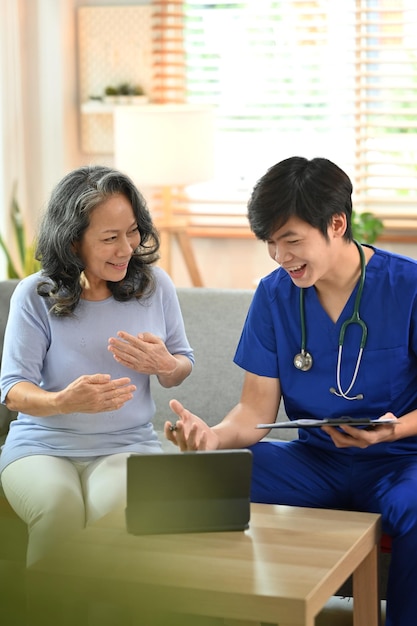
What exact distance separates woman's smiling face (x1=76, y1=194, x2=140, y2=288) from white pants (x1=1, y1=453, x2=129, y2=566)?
1.40ft

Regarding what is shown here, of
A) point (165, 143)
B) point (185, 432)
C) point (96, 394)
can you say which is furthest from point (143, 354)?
point (165, 143)

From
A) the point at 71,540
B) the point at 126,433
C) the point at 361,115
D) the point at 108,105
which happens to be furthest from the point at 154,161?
the point at 71,540

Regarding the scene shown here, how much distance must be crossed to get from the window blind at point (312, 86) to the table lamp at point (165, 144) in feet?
2.08

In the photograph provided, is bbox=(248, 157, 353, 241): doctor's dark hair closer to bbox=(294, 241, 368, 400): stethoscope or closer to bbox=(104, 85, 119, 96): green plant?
bbox=(294, 241, 368, 400): stethoscope

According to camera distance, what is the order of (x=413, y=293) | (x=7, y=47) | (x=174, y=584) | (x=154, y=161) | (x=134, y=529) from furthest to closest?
(x=7, y=47), (x=154, y=161), (x=413, y=293), (x=134, y=529), (x=174, y=584)

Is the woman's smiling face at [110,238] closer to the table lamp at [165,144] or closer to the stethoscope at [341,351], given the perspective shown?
the stethoscope at [341,351]

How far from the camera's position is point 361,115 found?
4.38m

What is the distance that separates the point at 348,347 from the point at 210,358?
2.57ft

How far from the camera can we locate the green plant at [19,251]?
4.09 meters

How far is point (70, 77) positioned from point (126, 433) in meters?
2.83

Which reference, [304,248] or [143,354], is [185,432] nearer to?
[143,354]

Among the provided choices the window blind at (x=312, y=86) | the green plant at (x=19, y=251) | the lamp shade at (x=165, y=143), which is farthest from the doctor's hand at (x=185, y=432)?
the window blind at (x=312, y=86)

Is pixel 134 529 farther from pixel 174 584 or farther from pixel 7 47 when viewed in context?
pixel 7 47

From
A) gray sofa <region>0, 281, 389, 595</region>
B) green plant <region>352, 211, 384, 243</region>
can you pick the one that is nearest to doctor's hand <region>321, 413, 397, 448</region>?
gray sofa <region>0, 281, 389, 595</region>
